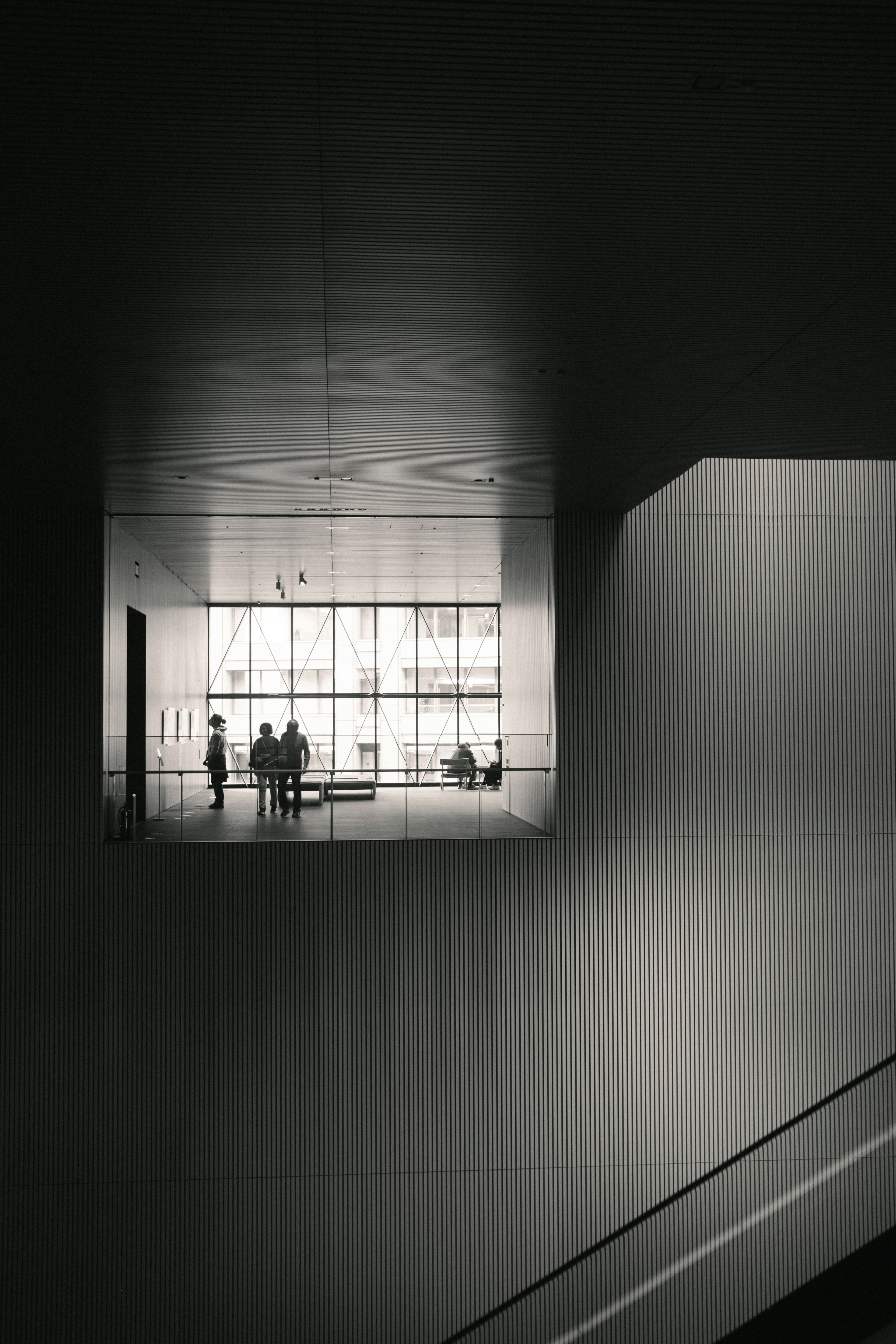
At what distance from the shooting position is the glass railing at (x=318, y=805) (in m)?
12.3

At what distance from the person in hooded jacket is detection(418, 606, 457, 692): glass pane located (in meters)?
8.61

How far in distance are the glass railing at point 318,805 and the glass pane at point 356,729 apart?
11209 millimetres

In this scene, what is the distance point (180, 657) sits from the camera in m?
19.8

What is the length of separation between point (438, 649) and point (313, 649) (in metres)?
2.73

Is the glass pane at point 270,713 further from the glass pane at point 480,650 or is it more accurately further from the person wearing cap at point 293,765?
the person wearing cap at point 293,765

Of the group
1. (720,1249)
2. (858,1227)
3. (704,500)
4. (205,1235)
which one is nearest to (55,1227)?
(205,1235)

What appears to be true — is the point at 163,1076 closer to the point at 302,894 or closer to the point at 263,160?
the point at 302,894

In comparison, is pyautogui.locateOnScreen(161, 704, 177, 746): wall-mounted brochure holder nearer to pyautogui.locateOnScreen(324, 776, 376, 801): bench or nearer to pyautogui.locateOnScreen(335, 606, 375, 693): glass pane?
pyautogui.locateOnScreen(324, 776, 376, 801): bench

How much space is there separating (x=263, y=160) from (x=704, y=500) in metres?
8.68

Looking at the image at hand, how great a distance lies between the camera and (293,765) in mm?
14805

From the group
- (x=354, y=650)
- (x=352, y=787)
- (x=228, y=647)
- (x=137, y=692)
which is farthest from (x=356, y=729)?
(x=352, y=787)

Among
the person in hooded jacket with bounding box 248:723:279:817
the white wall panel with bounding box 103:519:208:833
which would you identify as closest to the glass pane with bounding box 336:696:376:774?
the white wall panel with bounding box 103:519:208:833

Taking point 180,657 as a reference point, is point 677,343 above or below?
above

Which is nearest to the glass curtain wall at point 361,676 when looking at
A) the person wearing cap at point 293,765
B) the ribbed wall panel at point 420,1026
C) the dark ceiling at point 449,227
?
the person wearing cap at point 293,765
